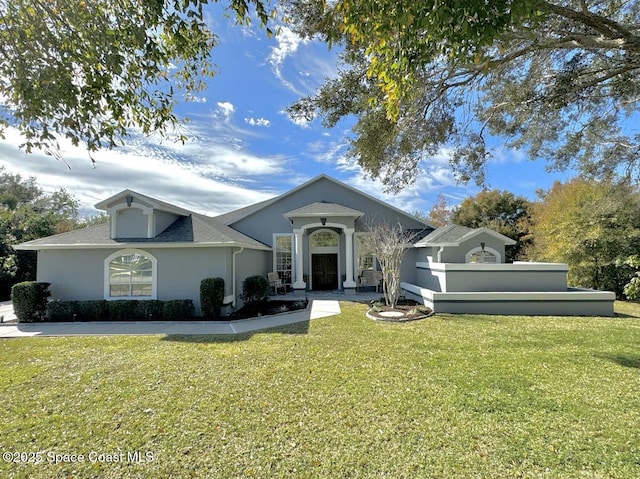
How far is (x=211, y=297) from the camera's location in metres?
11.0

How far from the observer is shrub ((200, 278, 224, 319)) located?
10977mm

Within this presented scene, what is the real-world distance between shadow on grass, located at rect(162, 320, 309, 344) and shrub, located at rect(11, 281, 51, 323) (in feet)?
20.4

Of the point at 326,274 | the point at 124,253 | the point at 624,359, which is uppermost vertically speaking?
the point at 124,253

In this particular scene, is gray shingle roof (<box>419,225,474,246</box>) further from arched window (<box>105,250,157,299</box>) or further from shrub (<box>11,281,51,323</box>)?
shrub (<box>11,281,51,323</box>)

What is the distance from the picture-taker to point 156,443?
12.2ft

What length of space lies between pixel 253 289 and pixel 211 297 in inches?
107

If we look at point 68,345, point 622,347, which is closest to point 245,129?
point 68,345

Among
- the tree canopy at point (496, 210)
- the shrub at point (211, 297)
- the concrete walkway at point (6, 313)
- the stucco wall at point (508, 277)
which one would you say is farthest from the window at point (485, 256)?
the concrete walkway at point (6, 313)

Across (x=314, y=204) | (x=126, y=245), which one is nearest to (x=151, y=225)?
(x=126, y=245)

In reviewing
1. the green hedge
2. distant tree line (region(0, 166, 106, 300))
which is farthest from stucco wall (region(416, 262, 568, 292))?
distant tree line (region(0, 166, 106, 300))

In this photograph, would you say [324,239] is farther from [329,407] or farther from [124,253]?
[329,407]

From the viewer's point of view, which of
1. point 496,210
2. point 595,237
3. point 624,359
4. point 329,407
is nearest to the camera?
point 329,407

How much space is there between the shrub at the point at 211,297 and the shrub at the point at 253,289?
87.3 inches

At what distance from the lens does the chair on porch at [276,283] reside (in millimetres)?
17117
